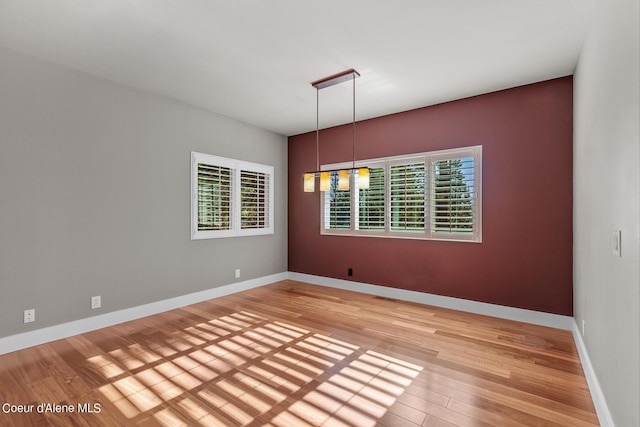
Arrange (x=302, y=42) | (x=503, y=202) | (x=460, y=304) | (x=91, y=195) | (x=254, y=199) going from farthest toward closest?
(x=254, y=199)
(x=460, y=304)
(x=503, y=202)
(x=91, y=195)
(x=302, y=42)

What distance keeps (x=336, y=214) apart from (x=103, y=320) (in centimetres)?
348

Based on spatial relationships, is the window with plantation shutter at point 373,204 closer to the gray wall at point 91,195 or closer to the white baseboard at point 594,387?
the gray wall at point 91,195

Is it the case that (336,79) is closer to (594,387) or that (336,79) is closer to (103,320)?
(594,387)

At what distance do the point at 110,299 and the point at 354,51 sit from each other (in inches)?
146

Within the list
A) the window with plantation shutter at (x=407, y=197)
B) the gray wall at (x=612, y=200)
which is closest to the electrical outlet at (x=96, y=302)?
the window with plantation shutter at (x=407, y=197)

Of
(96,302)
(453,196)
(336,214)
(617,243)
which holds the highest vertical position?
(453,196)

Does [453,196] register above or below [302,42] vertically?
below

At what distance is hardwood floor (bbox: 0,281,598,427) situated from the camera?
190cm

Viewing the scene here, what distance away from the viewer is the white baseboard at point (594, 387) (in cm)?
172

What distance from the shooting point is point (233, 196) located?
15.7ft

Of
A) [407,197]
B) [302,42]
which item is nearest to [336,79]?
[302,42]

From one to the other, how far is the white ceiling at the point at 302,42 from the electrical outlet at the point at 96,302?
242 cm

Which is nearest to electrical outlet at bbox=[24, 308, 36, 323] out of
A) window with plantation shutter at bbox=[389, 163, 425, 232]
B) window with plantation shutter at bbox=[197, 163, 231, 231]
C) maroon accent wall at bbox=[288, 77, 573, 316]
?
window with plantation shutter at bbox=[197, 163, 231, 231]

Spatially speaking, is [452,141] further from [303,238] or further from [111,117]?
[111,117]
